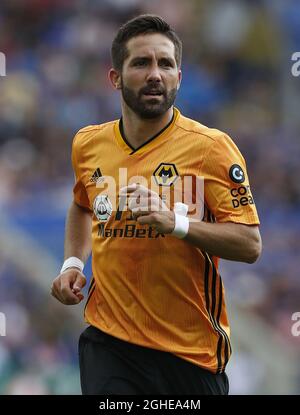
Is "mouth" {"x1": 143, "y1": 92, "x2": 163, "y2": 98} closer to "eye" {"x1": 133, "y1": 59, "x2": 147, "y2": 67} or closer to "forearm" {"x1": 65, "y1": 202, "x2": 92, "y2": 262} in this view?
"eye" {"x1": 133, "y1": 59, "x2": 147, "y2": 67}

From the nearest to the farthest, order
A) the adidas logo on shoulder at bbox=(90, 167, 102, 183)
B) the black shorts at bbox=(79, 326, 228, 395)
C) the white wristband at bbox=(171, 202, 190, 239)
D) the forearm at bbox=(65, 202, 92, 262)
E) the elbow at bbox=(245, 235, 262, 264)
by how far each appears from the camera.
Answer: the white wristband at bbox=(171, 202, 190, 239)
the elbow at bbox=(245, 235, 262, 264)
the black shorts at bbox=(79, 326, 228, 395)
the adidas logo on shoulder at bbox=(90, 167, 102, 183)
the forearm at bbox=(65, 202, 92, 262)

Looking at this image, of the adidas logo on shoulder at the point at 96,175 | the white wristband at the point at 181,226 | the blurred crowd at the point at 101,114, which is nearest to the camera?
the white wristband at the point at 181,226

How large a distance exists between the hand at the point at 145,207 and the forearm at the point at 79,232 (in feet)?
3.41

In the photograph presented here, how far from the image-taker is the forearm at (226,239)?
4.28 metres

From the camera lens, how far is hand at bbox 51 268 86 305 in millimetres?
4668

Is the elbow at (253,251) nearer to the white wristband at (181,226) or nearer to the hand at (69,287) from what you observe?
the white wristband at (181,226)

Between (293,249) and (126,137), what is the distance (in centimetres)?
532

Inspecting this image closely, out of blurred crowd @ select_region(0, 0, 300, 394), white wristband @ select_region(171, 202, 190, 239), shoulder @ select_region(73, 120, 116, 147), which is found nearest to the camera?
white wristband @ select_region(171, 202, 190, 239)

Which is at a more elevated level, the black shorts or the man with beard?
the man with beard

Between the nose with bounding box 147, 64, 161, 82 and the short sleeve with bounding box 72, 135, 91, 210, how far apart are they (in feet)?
2.10

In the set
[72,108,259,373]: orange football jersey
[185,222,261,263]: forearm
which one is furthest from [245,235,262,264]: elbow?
[72,108,259,373]: orange football jersey

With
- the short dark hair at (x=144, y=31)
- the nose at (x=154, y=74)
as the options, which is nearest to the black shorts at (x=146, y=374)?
the nose at (x=154, y=74)

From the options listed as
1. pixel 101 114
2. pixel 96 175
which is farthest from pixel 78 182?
pixel 101 114
